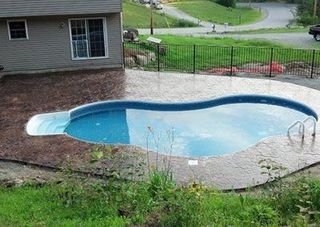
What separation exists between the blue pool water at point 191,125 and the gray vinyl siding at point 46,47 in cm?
496

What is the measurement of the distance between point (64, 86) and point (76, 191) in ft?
34.0

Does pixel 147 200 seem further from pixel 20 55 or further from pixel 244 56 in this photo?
pixel 244 56

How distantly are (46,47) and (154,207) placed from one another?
13.9 m

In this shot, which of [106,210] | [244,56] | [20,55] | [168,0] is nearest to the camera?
[106,210]

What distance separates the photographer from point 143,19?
46906mm

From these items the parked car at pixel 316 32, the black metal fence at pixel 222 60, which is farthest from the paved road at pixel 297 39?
the black metal fence at pixel 222 60

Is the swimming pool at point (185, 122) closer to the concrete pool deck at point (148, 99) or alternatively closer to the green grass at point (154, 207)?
the concrete pool deck at point (148, 99)

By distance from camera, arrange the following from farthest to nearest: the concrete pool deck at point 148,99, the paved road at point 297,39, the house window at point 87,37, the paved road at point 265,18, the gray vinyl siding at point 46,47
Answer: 1. the paved road at point 265,18
2. the paved road at point 297,39
3. the house window at point 87,37
4. the gray vinyl siding at point 46,47
5. the concrete pool deck at point 148,99

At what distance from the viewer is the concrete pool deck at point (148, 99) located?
31.4 feet

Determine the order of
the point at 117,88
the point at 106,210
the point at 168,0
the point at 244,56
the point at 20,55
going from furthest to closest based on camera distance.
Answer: the point at 168,0, the point at 244,56, the point at 20,55, the point at 117,88, the point at 106,210

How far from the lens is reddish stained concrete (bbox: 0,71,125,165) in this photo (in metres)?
10.7

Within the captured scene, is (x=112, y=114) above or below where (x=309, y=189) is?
below

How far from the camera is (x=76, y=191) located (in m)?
6.89

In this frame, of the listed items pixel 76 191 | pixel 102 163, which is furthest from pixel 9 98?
pixel 76 191
